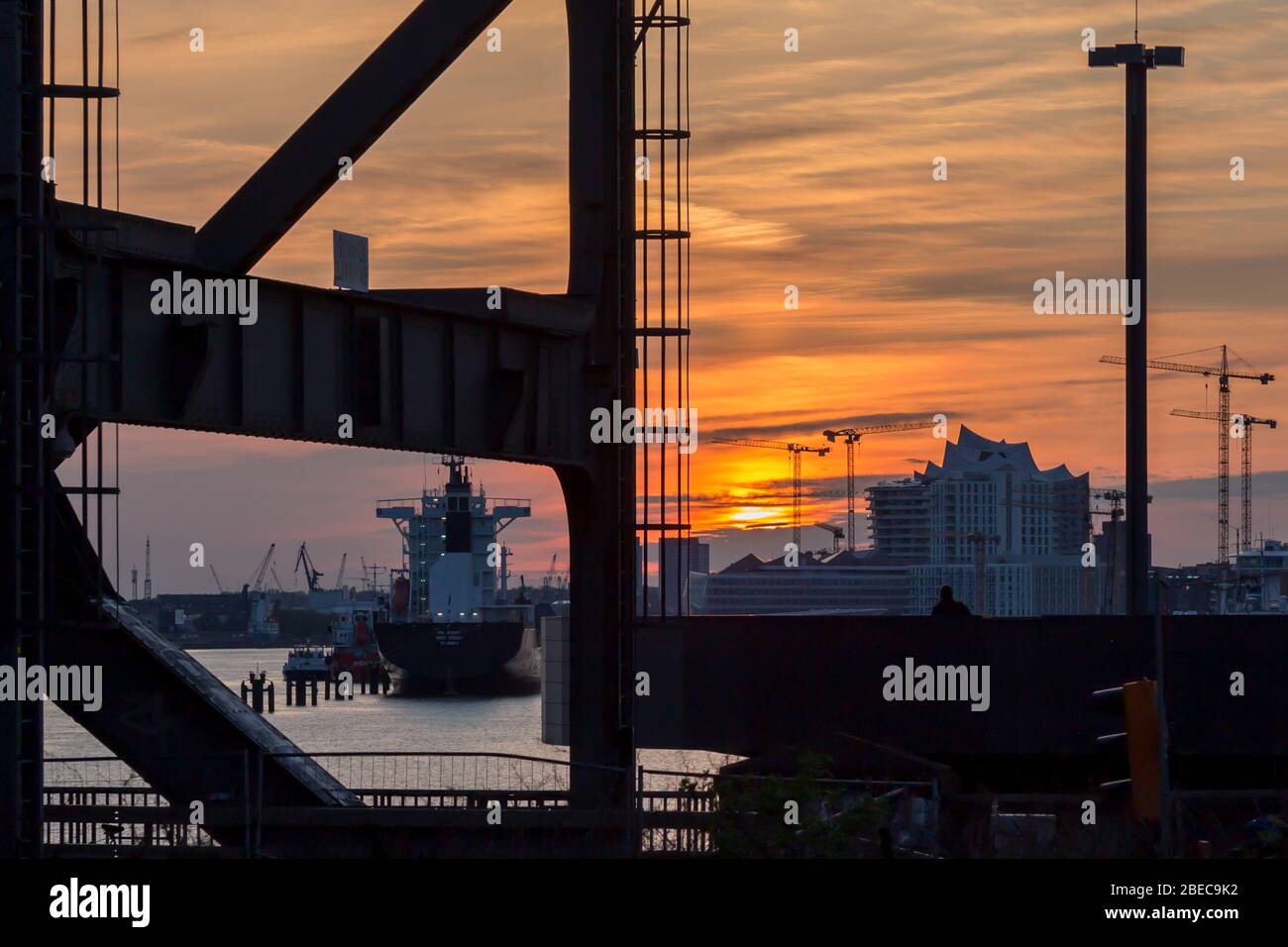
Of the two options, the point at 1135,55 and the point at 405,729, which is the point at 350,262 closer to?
the point at 1135,55

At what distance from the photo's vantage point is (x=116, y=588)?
2133cm

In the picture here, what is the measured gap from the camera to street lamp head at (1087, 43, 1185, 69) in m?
39.5

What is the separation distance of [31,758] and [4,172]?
17.5 feet

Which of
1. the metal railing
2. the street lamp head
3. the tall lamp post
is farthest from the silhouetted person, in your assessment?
the street lamp head

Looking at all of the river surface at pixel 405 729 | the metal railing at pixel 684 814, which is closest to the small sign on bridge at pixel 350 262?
the metal railing at pixel 684 814

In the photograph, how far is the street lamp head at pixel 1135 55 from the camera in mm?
39500

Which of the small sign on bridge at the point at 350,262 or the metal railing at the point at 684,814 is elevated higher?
the small sign on bridge at the point at 350,262

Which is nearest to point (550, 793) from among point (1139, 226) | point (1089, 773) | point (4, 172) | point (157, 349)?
point (157, 349)

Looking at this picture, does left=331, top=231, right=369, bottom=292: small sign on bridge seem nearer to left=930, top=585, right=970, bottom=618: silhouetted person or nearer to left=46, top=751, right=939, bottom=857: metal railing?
left=46, top=751, right=939, bottom=857: metal railing

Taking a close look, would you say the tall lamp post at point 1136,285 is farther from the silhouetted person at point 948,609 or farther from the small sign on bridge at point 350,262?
the small sign on bridge at point 350,262

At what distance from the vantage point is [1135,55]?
3947cm
